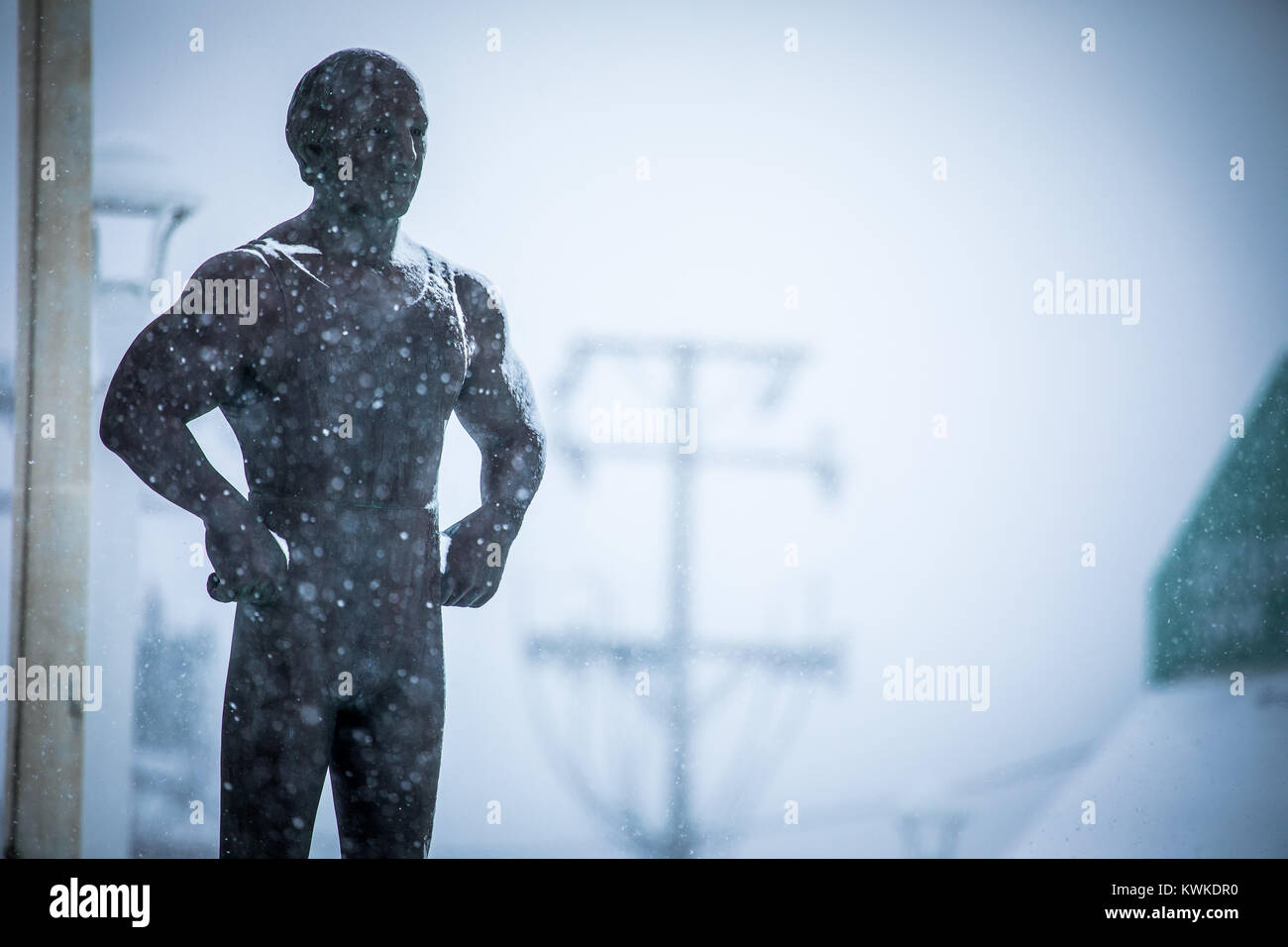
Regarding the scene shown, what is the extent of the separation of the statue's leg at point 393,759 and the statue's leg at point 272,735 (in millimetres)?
73

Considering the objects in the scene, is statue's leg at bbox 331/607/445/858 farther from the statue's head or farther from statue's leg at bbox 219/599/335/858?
the statue's head

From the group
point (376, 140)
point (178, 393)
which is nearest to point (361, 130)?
point (376, 140)

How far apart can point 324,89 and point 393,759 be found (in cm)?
107

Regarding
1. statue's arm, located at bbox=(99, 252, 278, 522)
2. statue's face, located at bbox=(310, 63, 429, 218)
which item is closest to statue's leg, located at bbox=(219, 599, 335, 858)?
statue's arm, located at bbox=(99, 252, 278, 522)

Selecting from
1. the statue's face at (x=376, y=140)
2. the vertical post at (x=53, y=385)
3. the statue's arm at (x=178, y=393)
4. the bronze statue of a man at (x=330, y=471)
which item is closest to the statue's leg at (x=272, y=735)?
the bronze statue of a man at (x=330, y=471)

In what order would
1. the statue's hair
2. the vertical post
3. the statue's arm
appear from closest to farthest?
the statue's arm → the statue's hair → the vertical post

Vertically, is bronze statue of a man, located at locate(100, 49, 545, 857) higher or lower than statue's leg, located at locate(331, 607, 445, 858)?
higher

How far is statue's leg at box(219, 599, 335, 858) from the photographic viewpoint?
1.78 metres

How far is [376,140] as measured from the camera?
1.85 m

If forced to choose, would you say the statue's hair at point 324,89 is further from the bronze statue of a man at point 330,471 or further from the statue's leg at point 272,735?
the statue's leg at point 272,735

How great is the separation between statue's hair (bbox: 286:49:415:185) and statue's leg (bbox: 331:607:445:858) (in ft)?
2.57

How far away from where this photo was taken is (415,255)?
6.47 ft
